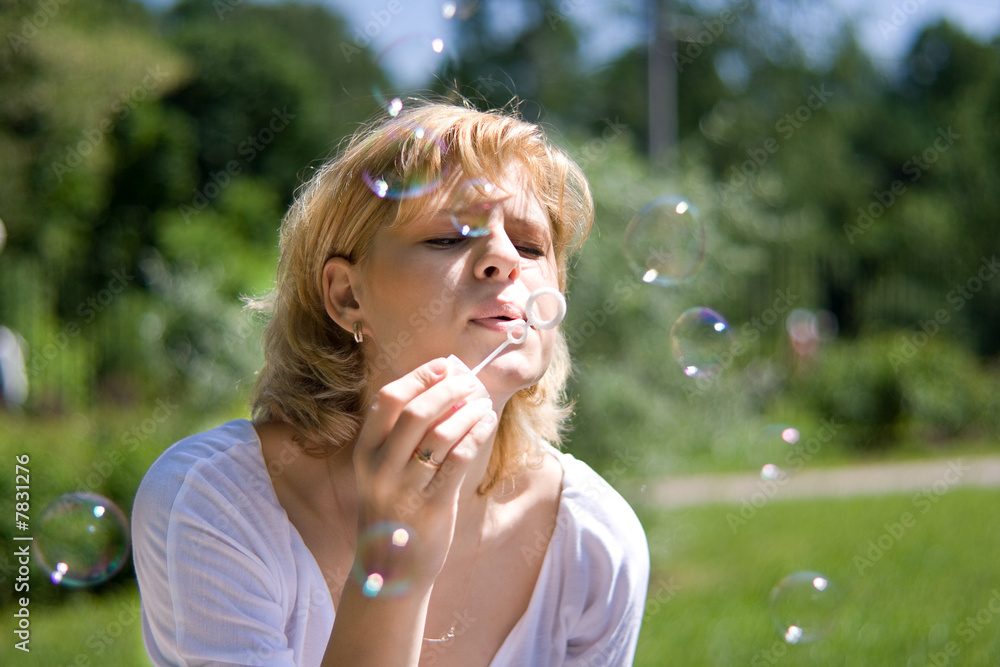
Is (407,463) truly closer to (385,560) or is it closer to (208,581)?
(385,560)

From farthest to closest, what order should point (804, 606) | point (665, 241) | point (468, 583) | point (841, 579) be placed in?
point (841, 579), point (665, 241), point (804, 606), point (468, 583)

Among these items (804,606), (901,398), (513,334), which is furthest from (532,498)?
(901,398)

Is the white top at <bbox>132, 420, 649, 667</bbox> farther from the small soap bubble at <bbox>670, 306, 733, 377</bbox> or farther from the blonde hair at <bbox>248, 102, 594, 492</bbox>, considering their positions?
the small soap bubble at <bbox>670, 306, 733, 377</bbox>

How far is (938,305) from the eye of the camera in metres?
15.8

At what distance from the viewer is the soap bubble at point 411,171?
5.39 ft

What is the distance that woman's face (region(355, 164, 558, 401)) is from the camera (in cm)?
156

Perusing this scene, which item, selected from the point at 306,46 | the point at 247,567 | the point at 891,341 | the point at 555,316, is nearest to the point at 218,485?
the point at 247,567

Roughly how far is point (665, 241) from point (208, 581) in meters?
2.08

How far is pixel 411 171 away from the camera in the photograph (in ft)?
5.42

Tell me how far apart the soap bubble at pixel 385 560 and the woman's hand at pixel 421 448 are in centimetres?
1

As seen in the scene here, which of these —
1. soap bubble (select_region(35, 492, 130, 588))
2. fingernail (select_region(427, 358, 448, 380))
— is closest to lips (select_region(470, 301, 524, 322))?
fingernail (select_region(427, 358, 448, 380))

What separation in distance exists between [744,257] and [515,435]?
A: 180 inches

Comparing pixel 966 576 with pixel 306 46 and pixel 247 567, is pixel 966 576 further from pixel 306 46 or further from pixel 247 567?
pixel 306 46

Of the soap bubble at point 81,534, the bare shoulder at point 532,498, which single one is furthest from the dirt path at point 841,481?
the bare shoulder at point 532,498
